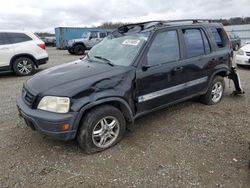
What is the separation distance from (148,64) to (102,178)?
1823mm

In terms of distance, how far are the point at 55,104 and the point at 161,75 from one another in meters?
1.75

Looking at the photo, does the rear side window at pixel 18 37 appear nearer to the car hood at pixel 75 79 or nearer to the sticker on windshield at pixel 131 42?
the car hood at pixel 75 79

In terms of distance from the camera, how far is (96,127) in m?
3.32

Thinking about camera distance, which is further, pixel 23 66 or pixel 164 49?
pixel 23 66

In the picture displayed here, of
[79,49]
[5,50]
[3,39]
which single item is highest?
[3,39]

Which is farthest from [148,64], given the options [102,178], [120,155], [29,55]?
[29,55]

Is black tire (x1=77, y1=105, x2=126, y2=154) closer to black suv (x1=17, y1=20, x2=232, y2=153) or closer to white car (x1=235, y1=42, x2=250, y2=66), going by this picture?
black suv (x1=17, y1=20, x2=232, y2=153)

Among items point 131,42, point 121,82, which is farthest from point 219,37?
point 121,82

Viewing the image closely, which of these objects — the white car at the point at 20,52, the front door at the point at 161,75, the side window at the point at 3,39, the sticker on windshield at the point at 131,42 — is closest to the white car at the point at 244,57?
the front door at the point at 161,75

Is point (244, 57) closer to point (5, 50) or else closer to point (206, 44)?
point (206, 44)

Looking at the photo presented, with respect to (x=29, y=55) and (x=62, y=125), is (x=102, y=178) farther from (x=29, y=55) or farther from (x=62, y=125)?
(x=29, y=55)

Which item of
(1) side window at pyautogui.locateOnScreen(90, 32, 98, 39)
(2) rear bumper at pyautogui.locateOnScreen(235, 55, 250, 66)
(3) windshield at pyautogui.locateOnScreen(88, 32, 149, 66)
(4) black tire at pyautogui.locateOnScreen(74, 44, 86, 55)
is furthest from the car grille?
(1) side window at pyautogui.locateOnScreen(90, 32, 98, 39)

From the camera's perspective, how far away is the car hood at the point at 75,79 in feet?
10.2

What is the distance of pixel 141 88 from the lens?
3.62 meters
